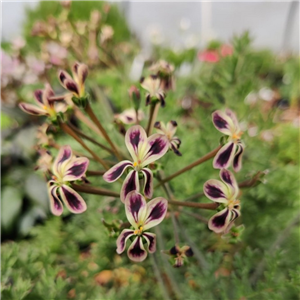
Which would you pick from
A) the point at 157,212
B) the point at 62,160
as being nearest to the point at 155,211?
the point at 157,212

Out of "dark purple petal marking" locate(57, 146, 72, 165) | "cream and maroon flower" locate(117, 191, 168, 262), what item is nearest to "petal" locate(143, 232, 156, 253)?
"cream and maroon flower" locate(117, 191, 168, 262)

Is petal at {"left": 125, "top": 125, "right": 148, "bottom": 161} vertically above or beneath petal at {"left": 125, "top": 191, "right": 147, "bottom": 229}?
above

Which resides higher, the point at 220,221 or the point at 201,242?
the point at 220,221

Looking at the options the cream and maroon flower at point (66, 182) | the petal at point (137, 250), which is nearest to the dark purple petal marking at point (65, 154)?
the cream and maroon flower at point (66, 182)

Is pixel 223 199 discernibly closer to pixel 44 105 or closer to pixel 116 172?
pixel 116 172

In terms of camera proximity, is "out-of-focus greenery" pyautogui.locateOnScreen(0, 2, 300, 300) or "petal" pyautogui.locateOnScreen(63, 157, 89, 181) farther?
"out-of-focus greenery" pyautogui.locateOnScreen(0, 2, 300, 300)

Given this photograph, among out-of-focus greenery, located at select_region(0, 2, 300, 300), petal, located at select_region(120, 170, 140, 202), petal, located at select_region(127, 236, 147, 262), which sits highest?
petal, located at select_region(120, 170, 140, 202)

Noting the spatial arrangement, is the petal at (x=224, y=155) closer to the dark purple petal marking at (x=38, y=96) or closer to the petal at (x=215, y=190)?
the petal at (x=215, y=190)

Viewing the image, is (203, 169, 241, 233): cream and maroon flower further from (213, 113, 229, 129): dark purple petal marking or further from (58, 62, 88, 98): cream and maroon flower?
(58, 62, 88, 98): cream and maroon flower
